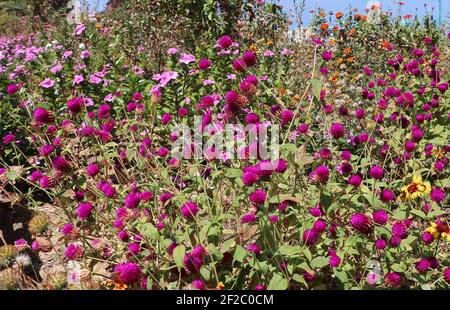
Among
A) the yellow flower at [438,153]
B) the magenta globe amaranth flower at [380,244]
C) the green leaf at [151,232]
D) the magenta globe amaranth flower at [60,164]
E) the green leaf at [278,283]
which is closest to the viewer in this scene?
the green leaf at [278,283]

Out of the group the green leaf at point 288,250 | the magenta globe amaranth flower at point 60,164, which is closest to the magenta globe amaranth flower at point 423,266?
the green leaf at point 288,250

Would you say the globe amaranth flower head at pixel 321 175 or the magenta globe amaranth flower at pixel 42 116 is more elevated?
the magenta globe amaranth flower at pixel 42 116

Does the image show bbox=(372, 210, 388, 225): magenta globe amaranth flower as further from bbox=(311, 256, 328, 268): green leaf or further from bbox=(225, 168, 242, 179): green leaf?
bbox=(225, 168, 242, 179): green leaf

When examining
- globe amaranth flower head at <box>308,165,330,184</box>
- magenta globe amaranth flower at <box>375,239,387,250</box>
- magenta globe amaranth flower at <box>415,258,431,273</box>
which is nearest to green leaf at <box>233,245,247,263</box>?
globe amaranth flower head at <box>308,165,330,184</box>

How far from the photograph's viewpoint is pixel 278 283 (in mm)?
1438

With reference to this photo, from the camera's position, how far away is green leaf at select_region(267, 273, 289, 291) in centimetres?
142

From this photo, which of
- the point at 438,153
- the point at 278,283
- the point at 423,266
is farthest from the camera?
the point at 438,153

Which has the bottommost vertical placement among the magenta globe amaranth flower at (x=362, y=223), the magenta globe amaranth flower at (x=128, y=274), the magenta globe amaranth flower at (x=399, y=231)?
the magenta globe amaranth flower at (x=128, y=274)

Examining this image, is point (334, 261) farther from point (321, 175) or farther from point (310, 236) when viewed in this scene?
point (321, 175)

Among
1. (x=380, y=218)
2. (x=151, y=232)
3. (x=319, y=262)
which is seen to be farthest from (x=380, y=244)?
(x=151, y=232)

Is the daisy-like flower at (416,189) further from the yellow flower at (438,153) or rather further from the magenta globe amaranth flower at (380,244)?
the yellow flower at (438,153)

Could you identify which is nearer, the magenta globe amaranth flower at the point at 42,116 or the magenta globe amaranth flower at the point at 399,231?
the magenta globe amaranth flower at the point at 399,231

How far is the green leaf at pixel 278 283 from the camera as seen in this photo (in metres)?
1.42
